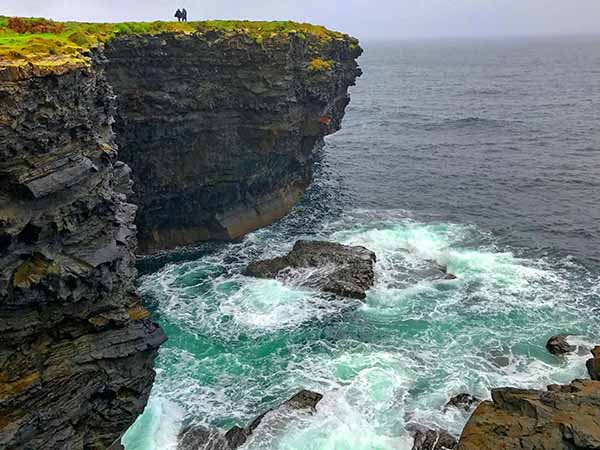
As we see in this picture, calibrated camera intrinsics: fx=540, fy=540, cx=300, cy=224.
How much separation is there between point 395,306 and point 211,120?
78.6 feet

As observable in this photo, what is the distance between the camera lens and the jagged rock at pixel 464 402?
30.9m

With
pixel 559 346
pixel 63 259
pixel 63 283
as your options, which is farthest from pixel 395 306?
pixel 63 283

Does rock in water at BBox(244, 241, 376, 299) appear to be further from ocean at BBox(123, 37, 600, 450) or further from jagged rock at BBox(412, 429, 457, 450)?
jagged rock at BBox(412, 429, 457, 450)

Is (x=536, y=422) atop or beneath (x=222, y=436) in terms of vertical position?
atop

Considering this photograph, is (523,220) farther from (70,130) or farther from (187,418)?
(70,130)

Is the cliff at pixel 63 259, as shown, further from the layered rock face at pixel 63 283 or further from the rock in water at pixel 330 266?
the rock in water at pixel 330 266

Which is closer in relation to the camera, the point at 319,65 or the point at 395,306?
the point at 395,306

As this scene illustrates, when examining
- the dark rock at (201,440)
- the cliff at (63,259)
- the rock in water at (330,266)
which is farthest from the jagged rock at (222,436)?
the rock in water at (330,266)

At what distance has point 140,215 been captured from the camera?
50.7 metres

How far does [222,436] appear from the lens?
29.5m

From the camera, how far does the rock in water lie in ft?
144

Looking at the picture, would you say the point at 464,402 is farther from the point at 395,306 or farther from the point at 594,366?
the point at 395,306

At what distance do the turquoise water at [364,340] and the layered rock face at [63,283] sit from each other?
6.91 metres

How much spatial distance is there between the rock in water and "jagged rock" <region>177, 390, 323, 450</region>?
44.5 feet
